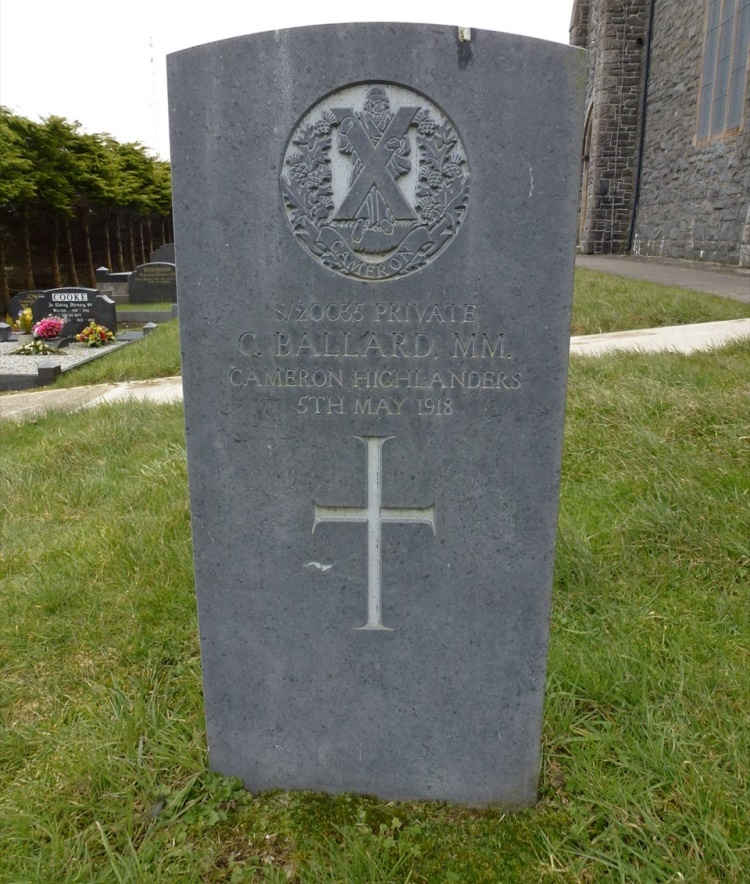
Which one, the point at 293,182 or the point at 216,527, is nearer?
the point at 293,182

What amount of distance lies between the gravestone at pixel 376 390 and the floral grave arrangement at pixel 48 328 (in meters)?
10.9

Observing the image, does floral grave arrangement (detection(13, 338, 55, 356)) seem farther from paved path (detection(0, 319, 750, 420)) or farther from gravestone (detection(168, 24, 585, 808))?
gravestone (detection(168, 24, 585, 808))

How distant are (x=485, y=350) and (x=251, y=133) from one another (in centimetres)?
70

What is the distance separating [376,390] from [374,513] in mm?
309

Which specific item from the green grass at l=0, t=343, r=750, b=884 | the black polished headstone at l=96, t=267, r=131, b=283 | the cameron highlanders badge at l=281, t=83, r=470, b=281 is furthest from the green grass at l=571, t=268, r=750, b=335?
the black polished headstone at l=96, t=267, r=131, b=283

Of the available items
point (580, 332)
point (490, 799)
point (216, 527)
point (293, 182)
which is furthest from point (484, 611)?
point (580, 332)

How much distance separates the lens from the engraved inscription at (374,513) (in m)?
1.74

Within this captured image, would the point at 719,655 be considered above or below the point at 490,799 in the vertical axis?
above

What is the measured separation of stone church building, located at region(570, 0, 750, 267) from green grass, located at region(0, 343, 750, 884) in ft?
38.1

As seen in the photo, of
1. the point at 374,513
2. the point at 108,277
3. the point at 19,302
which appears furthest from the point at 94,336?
the point at 374,513

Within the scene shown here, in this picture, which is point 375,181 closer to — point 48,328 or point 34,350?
point 34,350

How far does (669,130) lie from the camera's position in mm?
17188

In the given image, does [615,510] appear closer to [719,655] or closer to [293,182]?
[719,655]

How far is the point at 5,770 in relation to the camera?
2.02 m
